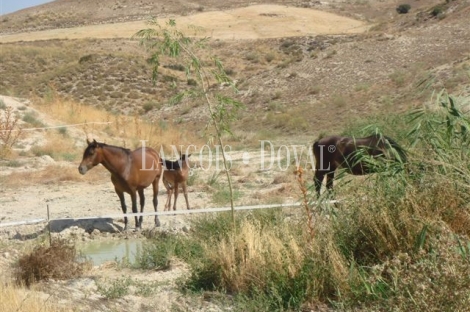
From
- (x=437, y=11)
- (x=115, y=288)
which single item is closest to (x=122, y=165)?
(x=115, y=288)

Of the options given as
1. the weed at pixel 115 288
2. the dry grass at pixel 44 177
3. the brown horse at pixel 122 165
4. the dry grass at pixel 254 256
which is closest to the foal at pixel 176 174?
the brown horse at pixel 122 165

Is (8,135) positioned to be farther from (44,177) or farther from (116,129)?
(116,129)

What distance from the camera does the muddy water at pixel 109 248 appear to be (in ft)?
41.3

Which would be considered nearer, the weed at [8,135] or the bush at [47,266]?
the bush at [47,266]

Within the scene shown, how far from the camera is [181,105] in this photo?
41781 mm

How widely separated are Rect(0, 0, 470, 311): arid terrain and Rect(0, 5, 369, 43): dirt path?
67cm

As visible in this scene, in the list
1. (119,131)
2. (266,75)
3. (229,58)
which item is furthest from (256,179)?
(229,58)

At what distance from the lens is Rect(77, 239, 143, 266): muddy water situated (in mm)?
12594

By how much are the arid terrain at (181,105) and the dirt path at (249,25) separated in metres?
0.67

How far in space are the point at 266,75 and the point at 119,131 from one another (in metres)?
16.7

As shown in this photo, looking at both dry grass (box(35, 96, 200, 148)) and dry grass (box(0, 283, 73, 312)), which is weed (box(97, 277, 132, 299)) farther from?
dry grass (box(35, 96, 200, 148))

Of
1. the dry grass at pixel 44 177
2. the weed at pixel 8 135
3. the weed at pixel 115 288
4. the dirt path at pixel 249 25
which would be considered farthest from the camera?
the dirt path at pixel 249 25

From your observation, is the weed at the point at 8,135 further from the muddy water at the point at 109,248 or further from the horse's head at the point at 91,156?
the muddy water at the point at 109,248

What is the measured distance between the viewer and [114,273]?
411 inches
